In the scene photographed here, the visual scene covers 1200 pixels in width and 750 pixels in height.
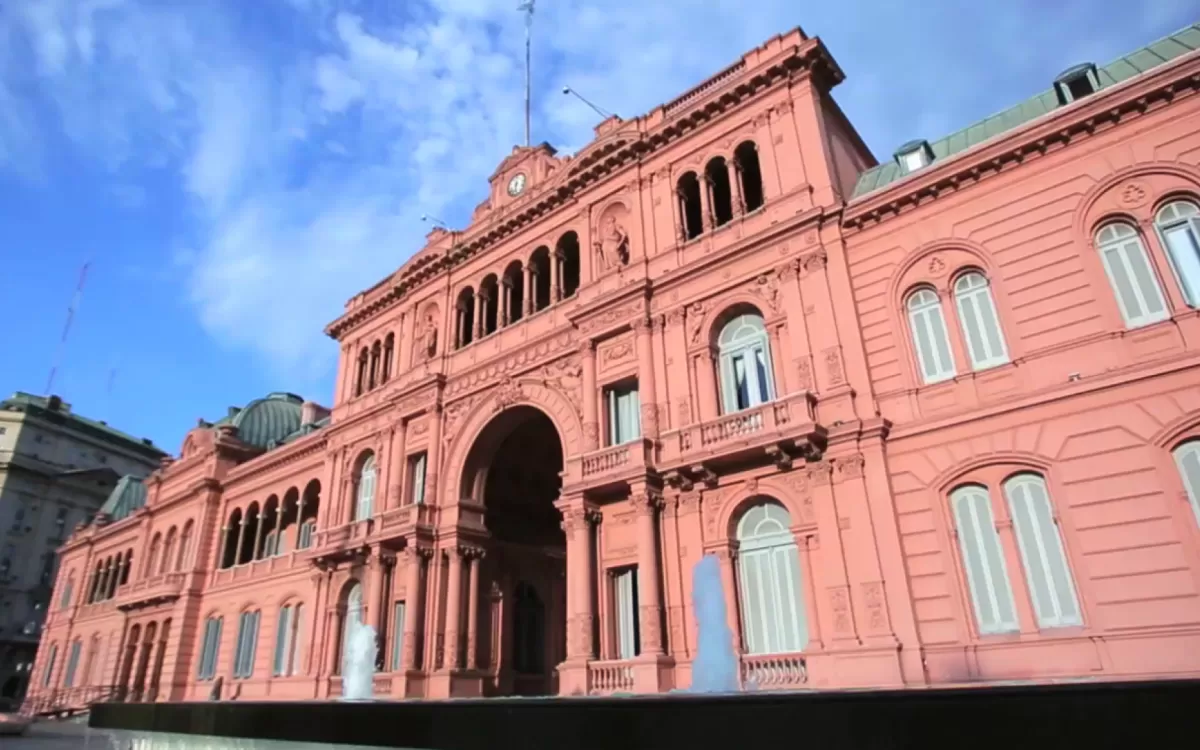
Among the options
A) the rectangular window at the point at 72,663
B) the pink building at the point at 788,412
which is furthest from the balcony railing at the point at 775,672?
the rectangular window at the point at 72,663

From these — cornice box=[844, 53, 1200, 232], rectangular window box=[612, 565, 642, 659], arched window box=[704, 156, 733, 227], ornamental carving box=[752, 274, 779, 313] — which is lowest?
rectangular window box=[612, 565, 642, 659]

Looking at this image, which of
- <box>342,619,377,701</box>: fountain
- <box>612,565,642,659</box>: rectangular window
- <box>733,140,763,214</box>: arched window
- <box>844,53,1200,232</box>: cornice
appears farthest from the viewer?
<box>342,619,377,701</box>: fountain

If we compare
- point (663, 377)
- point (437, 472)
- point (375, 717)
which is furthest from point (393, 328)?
point (375, 717)

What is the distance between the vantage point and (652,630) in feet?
55.8

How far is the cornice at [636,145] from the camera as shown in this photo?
20219mm

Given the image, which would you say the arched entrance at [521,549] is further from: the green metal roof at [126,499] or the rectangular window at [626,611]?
the green metal roof at [126,499]

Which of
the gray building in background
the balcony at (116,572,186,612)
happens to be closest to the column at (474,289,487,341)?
the balcony at (116,572,186,612)

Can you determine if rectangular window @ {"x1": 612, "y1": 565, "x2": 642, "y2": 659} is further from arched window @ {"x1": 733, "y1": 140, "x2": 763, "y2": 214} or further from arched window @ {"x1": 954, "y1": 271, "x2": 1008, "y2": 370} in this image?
arched window @ {"x1": 733, "y1": 140, "x2": 763, "y2": 214}

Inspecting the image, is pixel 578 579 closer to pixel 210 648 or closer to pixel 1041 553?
pixel 1041 553

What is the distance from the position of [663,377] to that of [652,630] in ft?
22.1

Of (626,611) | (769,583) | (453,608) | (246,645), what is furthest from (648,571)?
(246,645)

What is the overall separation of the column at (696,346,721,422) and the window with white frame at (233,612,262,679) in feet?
78.7

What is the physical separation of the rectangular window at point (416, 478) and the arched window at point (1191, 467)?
2161cm

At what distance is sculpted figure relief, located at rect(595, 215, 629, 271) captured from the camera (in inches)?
909
